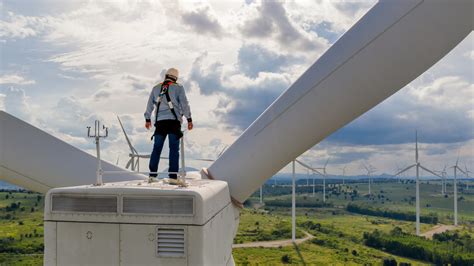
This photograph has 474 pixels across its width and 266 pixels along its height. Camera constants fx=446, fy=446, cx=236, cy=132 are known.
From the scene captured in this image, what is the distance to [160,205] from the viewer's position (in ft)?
22.2

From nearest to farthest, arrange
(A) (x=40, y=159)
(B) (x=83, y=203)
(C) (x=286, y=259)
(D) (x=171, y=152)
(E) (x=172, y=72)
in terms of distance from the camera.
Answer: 1. (B) (x=83, y=203)
2. (E) (x=172, y=72)
3. (D) (x=171, y=152)
4. (A) (x=40, y=159)
5. (C) (x=286, y=259)

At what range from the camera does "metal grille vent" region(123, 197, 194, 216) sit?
668cm

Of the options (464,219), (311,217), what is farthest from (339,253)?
(464,219)

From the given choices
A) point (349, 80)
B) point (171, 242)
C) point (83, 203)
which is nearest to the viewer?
point (171, 242)

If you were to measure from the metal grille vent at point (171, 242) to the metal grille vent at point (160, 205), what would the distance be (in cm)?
27

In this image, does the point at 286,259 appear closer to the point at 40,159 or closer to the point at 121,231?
the point at 40,159

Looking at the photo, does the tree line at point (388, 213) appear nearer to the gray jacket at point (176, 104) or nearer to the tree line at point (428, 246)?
the tree line at point (428, 246)

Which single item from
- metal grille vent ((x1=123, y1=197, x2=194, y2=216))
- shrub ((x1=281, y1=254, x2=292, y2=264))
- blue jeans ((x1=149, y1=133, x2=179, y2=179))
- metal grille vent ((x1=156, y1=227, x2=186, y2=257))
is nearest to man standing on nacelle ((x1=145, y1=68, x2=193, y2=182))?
blue jeans ((x1=149, y1=133, x2=179, y2=179))

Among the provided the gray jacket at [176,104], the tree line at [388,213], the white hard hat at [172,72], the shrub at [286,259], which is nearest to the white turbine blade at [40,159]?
the gray jacket at [176,104]

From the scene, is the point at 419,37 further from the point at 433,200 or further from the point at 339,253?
the point at 433,200

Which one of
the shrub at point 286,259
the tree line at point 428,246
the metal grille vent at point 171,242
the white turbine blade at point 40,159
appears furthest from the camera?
the tree line at point 428,246

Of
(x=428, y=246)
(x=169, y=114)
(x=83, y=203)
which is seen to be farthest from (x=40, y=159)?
(x=428, y=246)

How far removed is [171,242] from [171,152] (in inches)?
95.4

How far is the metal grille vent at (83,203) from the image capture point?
6.86 metres
